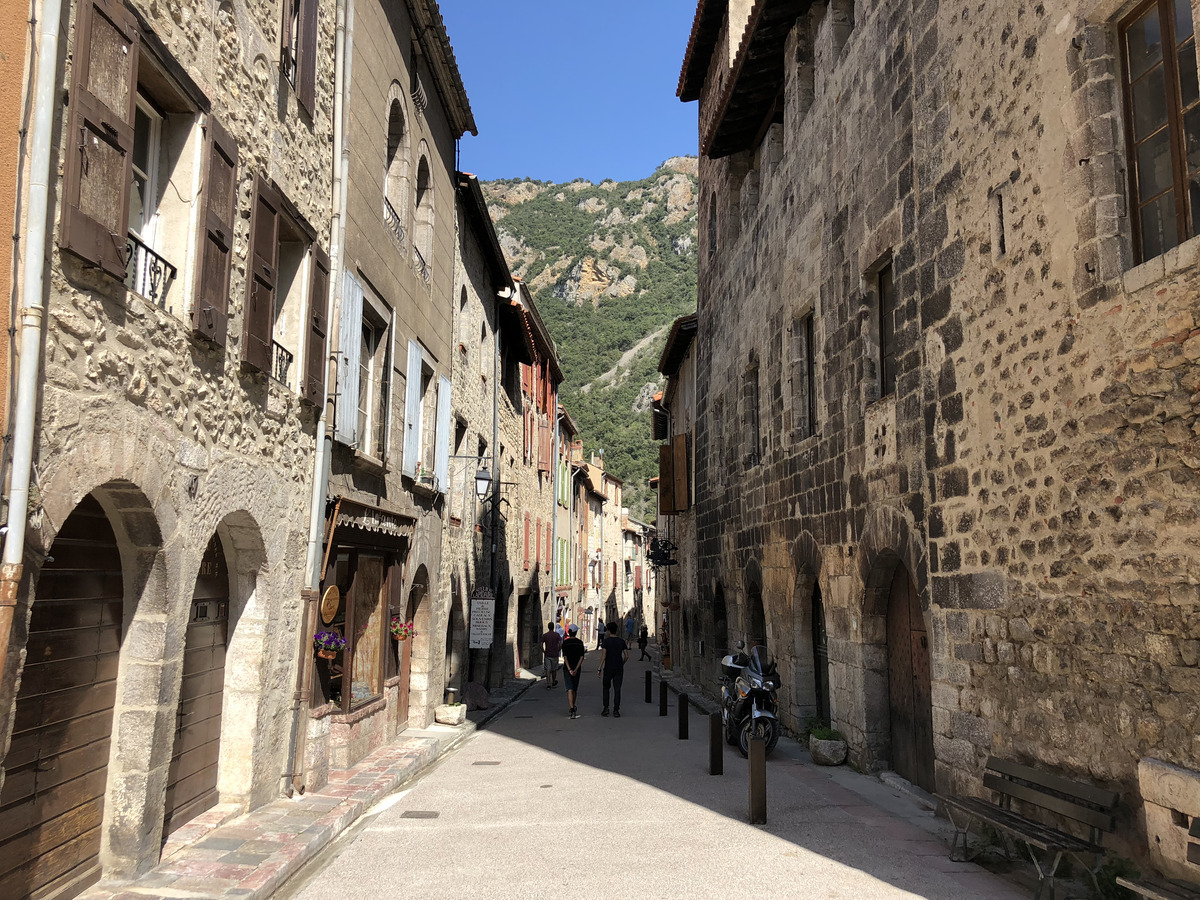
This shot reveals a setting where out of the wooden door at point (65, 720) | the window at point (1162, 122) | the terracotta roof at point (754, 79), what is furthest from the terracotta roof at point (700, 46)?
the wooden door at point (65, 720)

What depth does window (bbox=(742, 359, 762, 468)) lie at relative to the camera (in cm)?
1427

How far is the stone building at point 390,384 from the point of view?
8.64 m

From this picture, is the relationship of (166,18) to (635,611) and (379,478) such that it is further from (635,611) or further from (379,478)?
(635,611)

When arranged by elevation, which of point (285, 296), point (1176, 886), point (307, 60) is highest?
point (307, 60)

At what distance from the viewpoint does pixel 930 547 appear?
24.3 ft

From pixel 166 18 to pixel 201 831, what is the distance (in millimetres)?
5205

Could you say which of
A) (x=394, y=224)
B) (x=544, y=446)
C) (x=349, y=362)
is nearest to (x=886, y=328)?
(x=349, y=362)

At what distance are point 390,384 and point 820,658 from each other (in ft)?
20.5

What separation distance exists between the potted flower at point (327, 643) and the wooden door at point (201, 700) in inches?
44.1

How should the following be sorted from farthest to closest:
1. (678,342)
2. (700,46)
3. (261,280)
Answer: (678,342) < (700,46) < (261,280)

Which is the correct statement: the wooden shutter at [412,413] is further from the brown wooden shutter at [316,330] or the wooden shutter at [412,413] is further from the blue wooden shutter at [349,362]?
the brown wooden shutter at [316,330]

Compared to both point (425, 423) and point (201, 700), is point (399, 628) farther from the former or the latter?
point (201, 700)

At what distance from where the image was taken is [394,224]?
1066 cm

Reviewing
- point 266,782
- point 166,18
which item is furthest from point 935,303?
point 266,782
